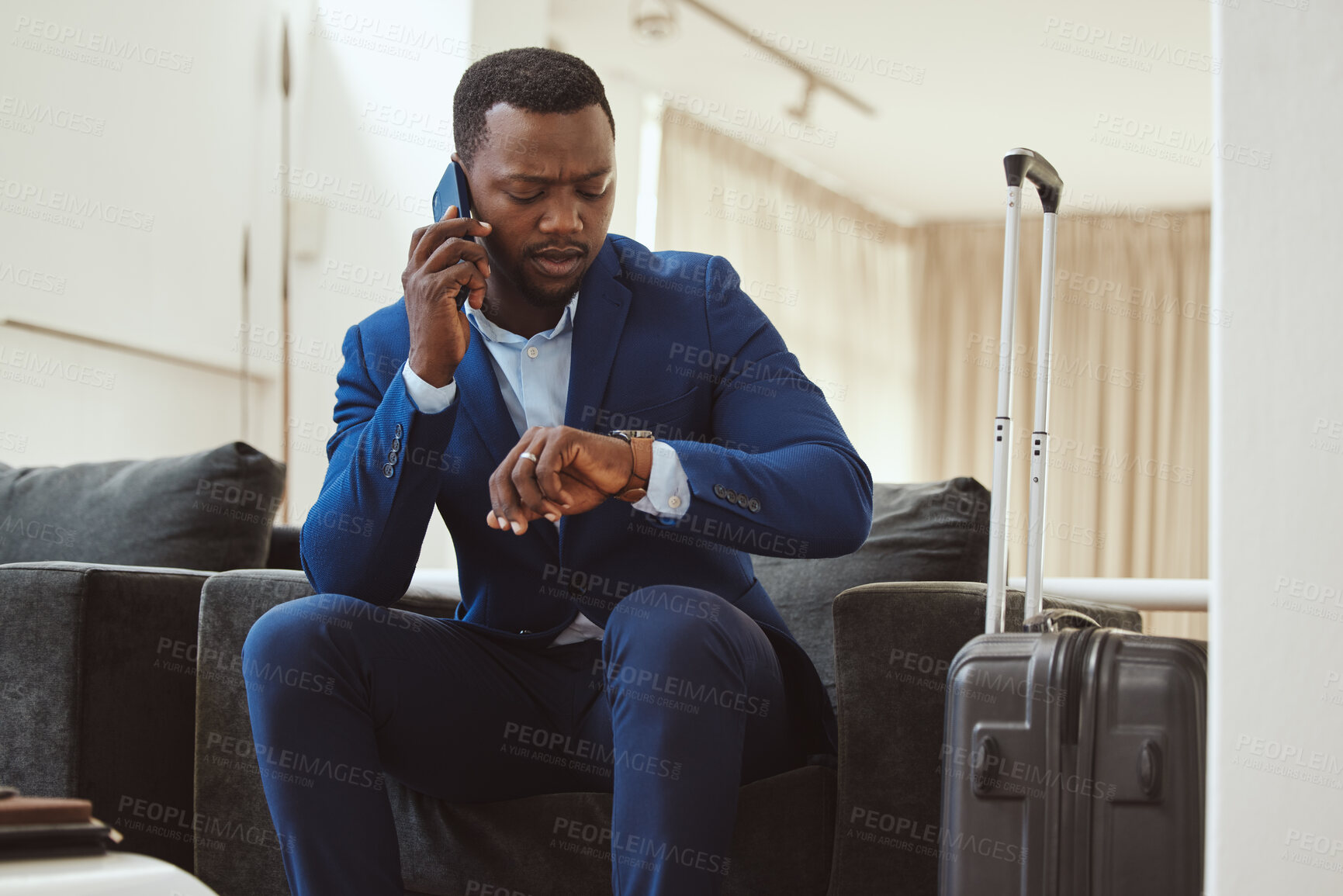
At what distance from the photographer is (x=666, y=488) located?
1.19 metres

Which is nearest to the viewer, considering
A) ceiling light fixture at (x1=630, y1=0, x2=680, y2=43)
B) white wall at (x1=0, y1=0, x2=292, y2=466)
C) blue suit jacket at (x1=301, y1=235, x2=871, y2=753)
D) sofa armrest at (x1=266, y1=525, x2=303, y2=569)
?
blue suit jacket at (x1=301, y1=235, x2=871, y2=753)

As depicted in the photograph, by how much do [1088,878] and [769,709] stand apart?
346mm

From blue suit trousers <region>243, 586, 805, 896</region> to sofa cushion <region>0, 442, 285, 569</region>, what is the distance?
2.76 ft

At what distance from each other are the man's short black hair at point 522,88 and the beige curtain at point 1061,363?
14.0 ft

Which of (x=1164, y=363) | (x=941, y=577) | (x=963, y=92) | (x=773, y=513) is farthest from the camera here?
(x=1164, y=363)

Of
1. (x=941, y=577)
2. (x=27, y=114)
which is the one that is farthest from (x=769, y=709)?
(x=27, y=114)

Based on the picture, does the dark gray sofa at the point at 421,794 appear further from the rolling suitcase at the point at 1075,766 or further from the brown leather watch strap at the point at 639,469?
the brown leather watch strap at the point at 639,469

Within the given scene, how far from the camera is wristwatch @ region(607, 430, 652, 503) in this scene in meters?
1.17

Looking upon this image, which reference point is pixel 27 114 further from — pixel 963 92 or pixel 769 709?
pixel 963 92

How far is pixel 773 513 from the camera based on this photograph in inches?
48.4

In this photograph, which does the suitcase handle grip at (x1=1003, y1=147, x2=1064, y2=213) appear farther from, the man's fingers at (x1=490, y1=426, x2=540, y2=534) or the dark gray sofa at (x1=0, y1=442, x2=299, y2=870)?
the dark gray sofa at (x1=0, y1=442, x2=299, y2=870)

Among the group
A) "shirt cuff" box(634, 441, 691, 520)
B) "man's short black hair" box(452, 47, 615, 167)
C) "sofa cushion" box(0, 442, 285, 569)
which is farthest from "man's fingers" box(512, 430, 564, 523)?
"sofa cushion" box(0, 442, 285, 569)

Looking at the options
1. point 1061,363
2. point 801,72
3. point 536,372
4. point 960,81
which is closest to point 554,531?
point 536,372

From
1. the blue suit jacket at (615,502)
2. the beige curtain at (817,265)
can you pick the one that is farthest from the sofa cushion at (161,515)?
the beige curtain at (817,265)
